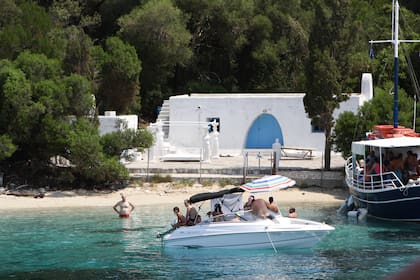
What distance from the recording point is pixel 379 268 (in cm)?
1656

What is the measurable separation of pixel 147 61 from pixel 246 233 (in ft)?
83.2

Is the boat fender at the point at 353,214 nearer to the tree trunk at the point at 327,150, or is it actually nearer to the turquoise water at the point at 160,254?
the turquoise water at the point at 160,254

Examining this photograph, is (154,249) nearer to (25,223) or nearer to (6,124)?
(25,223)

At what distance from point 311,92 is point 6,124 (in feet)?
41.9

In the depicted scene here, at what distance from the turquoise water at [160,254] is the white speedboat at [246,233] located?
0.21 m

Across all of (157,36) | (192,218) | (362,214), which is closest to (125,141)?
(362,214)

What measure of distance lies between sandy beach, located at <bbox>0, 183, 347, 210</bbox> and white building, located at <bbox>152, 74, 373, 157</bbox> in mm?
7034

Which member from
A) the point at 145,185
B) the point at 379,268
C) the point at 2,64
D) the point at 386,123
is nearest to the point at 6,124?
the point at 2,64

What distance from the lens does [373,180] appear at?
25.0 meters

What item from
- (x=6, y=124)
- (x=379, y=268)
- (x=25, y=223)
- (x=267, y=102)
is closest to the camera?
(x=379, y=268)

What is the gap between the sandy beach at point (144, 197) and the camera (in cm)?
2834

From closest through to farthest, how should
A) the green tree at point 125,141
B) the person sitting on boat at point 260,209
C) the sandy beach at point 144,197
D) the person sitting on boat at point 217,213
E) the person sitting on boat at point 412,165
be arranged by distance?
the person sitting on boat at point 260,209
the person sitting on boat at point 217,213
the person sitting on boat at point 412,165
the sandy beach at point 144,197
the green tree at point 125,141

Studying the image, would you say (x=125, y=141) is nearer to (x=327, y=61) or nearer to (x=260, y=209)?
(x=327, y=61)

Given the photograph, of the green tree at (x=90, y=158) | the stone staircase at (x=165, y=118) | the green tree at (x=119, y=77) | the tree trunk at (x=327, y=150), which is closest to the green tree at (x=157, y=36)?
the green tree at (x=119, y=77)
